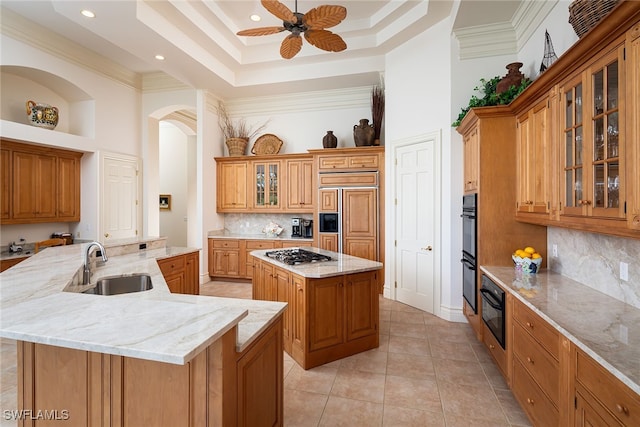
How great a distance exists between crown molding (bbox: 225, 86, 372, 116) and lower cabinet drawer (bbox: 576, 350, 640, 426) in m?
5.11

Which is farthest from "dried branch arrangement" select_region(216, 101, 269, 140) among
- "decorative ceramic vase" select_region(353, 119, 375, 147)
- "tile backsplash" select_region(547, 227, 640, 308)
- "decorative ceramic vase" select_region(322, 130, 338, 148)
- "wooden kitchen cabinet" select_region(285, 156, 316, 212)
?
"tile backsplash" select_region(547, 227, 640, 308)

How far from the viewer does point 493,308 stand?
2.51m

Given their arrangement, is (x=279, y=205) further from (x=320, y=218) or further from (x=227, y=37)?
(x=227, y=37)

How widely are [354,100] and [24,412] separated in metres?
5.68

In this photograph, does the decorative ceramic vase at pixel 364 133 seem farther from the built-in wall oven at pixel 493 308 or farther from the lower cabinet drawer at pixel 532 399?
the lower cabinet drawer at pixel 532 399

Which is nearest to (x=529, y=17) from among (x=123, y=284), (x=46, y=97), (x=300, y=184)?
(x=300, y=184)

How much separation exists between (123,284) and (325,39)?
3099mm

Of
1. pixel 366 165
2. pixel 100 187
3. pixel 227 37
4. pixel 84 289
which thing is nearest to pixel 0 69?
pixel 100 187

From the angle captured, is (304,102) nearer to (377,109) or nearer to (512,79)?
(377,109)

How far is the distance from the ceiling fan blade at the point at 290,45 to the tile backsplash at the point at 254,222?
3.19 metres

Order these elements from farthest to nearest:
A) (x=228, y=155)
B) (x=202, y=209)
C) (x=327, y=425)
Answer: (x=228, y=155) → (x=202, y=209) → (x=327, y=425)

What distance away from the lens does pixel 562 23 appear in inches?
100

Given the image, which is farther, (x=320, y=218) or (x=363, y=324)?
(x=320, y=218)

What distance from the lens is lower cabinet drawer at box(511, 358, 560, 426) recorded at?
162 centimetres
